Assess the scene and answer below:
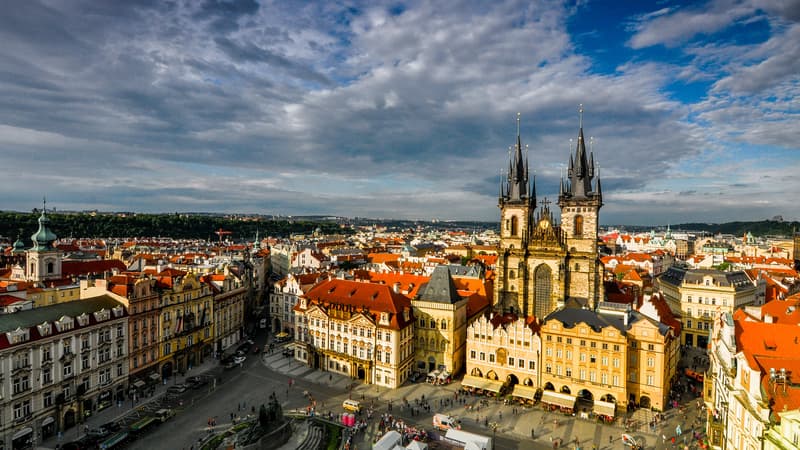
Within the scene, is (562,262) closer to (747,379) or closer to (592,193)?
(592,193)

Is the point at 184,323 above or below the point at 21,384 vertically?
above

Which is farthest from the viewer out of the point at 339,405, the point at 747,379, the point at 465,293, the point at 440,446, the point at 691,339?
the point at 691,339

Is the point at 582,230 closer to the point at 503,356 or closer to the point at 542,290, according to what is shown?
the point at 542,290

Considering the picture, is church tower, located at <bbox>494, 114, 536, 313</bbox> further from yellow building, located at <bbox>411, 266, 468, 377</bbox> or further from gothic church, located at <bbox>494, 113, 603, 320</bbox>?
yellow building, located at <bbox>411, 266, 468, 377</bbox>

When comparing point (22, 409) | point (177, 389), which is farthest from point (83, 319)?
point (177, 389)

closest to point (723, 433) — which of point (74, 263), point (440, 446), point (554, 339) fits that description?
point (554, 339)
